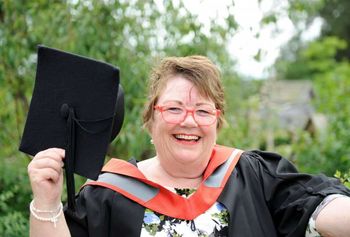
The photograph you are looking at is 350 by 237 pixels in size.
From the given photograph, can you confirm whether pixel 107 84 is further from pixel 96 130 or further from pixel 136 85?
pixel 136 85

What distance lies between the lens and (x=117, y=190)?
2646mm

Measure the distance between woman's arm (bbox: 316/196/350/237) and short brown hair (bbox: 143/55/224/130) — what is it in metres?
0.62

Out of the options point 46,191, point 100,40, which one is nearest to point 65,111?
point 46,191

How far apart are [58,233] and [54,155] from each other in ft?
0.92

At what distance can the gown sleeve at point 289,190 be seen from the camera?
2527mm

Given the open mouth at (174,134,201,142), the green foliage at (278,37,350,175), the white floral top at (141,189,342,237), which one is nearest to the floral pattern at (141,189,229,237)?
the white floral top at (141,189,342,237)

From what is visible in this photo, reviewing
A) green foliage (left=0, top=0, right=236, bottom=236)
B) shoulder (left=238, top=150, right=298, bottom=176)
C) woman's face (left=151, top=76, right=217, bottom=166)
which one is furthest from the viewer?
green foliage (left=0, top=0, right=236, bottom=236)

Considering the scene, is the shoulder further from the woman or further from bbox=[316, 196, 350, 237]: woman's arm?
bbox=[316, 196, 350, 237]: woman's arm

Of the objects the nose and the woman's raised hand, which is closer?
the woman's raised hand

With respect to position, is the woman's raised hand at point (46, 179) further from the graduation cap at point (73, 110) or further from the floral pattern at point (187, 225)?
the floral pattern at point (187, 225)

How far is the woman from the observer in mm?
2586

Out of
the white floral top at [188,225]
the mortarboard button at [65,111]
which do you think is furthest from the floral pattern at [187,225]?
the mortarboard button at [65,111]

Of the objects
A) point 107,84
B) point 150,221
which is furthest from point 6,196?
point 107,84

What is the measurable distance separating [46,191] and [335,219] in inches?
40.4
